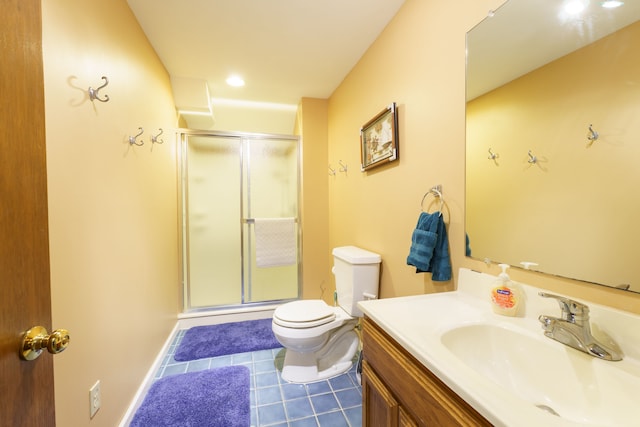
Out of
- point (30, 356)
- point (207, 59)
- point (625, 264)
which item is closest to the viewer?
point (30, 356)

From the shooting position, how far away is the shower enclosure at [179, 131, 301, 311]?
8.58 feet

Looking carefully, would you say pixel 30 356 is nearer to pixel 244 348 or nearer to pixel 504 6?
pixel 504 6

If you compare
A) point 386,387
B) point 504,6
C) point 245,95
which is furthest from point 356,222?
point 245,95

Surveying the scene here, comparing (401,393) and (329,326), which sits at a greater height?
(401,393)

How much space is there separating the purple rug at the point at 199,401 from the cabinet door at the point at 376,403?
0.77m

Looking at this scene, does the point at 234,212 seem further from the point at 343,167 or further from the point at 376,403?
the point at 376,403

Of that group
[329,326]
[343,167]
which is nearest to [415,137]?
[343,167]

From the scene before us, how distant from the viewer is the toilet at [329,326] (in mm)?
1666

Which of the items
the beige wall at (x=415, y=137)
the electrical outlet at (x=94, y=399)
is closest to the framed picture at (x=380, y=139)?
the beige wall at (x=415, y=137)

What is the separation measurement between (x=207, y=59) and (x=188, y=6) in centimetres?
54

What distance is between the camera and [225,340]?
2.28m

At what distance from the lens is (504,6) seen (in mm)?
929

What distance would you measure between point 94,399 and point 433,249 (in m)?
1.60

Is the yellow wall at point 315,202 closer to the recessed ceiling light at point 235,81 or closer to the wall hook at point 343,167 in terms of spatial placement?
the wall hook at point 343,167
